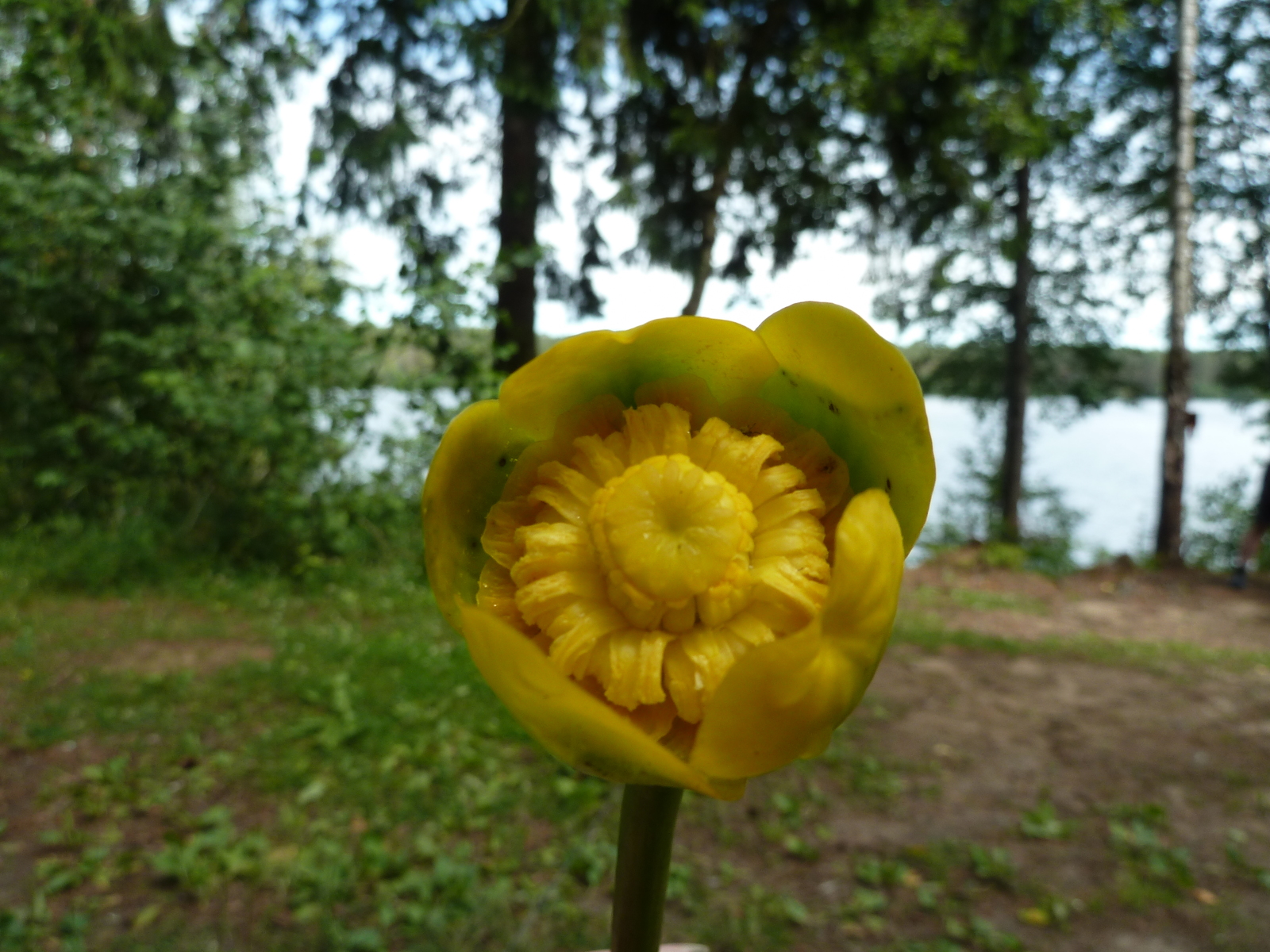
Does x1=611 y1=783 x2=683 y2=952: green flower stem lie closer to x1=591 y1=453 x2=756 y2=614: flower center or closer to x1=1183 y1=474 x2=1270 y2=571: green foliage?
x1=591 y1=453 x2=756 y2=614: flower center

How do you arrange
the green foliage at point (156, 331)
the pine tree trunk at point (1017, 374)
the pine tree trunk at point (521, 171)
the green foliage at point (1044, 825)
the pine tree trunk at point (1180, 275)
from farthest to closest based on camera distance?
1. the pine tree trunk at point (1017, 374)
2. the pine tree trunk at point (1180, 275)
3. the green foliage at point (156, 331)
4. the pine tree trunk at point (521, 171)
5. the green foliage at point (1044, 825)

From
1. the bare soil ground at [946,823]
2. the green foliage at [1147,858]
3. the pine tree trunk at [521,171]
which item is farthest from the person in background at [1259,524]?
the pine tree trunk at [521,171]

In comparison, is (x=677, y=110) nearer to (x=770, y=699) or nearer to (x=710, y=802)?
(x=710, y=802)

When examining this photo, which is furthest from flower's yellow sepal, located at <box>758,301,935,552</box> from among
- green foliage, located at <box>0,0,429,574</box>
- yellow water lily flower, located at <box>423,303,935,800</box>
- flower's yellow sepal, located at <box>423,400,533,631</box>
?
green foliage, located at <box>0,0,429,574</box>

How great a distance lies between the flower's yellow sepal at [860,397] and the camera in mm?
451

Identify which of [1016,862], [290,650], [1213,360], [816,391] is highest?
[1213,360]

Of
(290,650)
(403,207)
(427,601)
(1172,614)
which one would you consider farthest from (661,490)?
(1172,614)

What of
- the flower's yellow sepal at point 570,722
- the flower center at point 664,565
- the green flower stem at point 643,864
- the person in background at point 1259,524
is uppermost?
the flower center at point 664,565

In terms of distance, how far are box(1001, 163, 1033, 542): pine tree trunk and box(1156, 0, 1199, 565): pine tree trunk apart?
1.70 m

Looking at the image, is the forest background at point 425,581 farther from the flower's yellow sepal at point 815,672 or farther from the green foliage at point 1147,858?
the flower's yellow sepal at point 815,672

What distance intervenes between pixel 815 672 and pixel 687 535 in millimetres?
93

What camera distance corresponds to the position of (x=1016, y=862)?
2488 millimetres

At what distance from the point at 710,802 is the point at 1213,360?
434 inches

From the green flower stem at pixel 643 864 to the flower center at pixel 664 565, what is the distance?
31 millimetres
